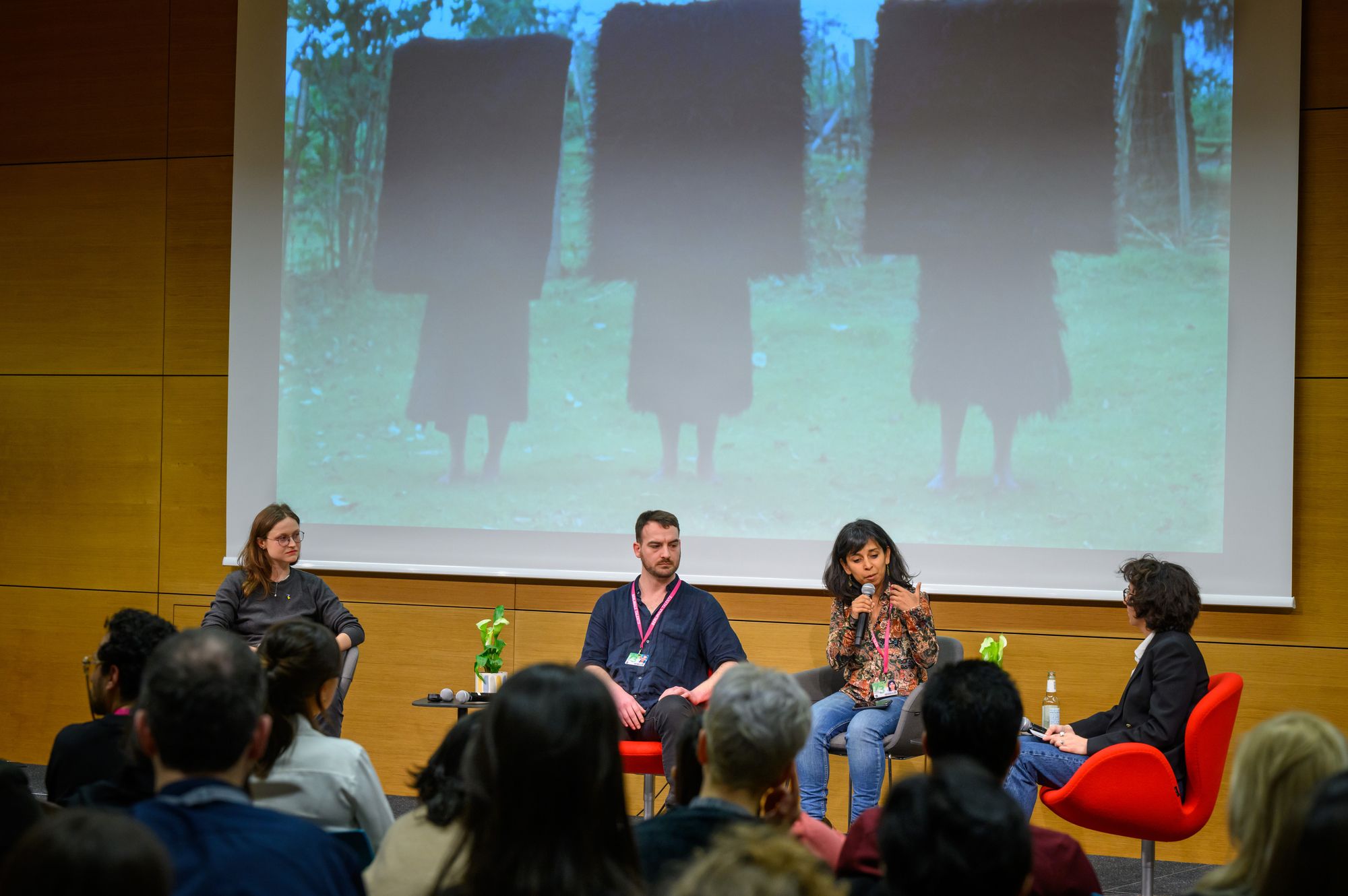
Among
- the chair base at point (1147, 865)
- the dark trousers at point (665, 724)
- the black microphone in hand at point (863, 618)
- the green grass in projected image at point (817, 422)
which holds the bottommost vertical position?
the chair base at point (1147, 865)

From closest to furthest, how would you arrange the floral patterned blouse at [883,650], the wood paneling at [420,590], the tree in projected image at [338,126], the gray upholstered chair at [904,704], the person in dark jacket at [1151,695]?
1. the person in dark jacket at [1151,695]
2. the gray upholstered chair at [904,704]
3. the floral patterned blouse at [883,650]
4. the wood paneling at [420,590]
5. the tree in projected image at [338,126]

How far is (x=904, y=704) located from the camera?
4066mm

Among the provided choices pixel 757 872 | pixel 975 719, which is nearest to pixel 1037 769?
pixel 975 719

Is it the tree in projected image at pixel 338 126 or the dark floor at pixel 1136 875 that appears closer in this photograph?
the dark floor at pixel 1136 875

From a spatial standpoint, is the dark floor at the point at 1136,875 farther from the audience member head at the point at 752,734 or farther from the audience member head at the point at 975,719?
the audience member head at the point at 752,734

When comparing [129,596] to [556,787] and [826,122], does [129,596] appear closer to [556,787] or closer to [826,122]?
[826,122]

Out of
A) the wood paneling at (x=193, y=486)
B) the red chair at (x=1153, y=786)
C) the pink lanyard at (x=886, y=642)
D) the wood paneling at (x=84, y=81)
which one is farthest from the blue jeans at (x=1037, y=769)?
the wood paneling at (x=84, y=81)

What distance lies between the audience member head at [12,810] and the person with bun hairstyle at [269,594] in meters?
2.63

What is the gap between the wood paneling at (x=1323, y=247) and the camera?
428cm

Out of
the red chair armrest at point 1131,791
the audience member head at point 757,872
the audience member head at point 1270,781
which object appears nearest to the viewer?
the audience member head at point 757,872

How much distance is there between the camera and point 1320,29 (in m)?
4.33

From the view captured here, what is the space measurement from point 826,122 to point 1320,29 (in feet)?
6.10

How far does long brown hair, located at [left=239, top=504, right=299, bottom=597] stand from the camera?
4.46 metres

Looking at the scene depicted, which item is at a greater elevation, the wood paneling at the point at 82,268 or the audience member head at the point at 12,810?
the wood paneling at the point at 82,268
